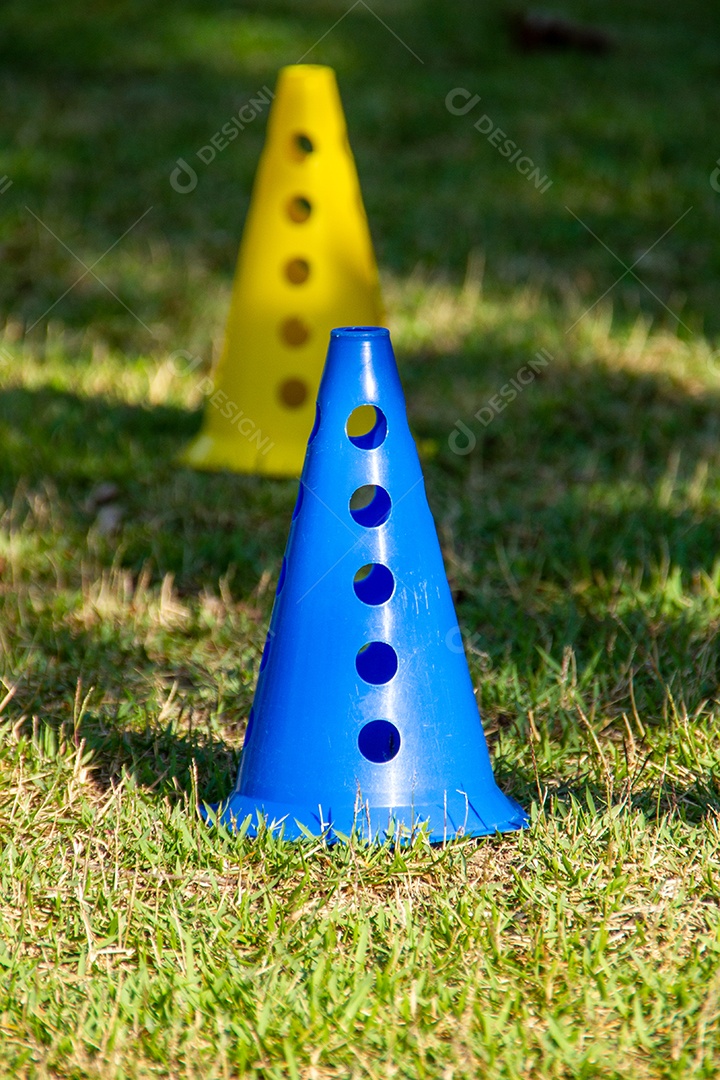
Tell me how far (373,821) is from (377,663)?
0.37 metres

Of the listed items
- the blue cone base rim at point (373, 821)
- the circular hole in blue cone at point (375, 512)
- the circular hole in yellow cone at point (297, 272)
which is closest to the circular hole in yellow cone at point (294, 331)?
the circular hole in yellow cone at point (297, 272)

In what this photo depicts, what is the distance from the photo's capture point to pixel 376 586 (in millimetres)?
2494

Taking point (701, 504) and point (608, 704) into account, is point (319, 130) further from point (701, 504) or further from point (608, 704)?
point (608, 704)

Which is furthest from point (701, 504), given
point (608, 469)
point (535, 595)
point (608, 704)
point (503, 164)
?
point (503, 164)

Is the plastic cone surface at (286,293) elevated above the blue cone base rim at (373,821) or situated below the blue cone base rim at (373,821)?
above

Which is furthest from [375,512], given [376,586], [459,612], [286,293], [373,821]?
[286,293]

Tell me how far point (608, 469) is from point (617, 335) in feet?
4.03

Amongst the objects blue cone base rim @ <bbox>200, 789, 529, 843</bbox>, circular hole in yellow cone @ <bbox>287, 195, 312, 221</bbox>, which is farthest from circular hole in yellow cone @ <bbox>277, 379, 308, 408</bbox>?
blue cone base rim @ <bbox>200, 789, 529, 843</bbox>

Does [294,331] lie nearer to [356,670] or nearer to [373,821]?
[356,670]

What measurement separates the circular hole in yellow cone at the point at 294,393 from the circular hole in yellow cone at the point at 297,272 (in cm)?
36

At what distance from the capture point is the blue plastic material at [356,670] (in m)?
2.29

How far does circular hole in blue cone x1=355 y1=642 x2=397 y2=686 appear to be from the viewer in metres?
2.52

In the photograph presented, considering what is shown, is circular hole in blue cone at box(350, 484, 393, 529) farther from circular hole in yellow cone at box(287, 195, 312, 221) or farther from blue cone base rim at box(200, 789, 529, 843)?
circular hole in yellow cone at box(287, 195, 312, 221)

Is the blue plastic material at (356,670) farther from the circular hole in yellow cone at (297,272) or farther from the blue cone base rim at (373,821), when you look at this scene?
the circular hole in yellow cone at (297,272)
